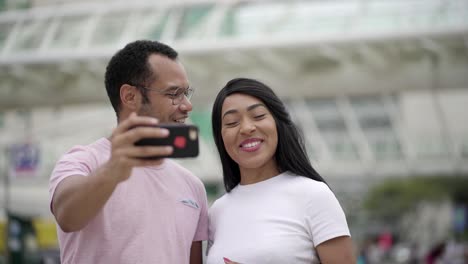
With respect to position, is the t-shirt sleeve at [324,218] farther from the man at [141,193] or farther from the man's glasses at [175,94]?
the man's glasses at [175,94]

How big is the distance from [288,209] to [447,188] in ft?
195

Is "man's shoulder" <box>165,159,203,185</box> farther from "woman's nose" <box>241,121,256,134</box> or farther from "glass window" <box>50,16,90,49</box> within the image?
"glass window" <box>50,16,90,49</box>

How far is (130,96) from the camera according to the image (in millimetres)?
3506

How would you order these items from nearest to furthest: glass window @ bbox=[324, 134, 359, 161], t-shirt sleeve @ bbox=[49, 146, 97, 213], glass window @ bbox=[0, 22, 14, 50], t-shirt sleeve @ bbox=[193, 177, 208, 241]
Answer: t-shirt sleeve @ bbox=[49, 146, 97, 213] → t-shirt sleeve @ bbox=[193, 177, 208, 241] → glass window @ bbox=[0, 22, 14, 50] → glass window @ bbox=[324, 134, 359, 161]

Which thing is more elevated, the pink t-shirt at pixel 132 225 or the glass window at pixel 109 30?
the glass window at pixel 109 30

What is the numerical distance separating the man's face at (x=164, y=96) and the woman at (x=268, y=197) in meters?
0.23

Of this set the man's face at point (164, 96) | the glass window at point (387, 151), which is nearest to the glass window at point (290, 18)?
the man's face at point (164, 96)

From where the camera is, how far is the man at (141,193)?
3.29 metres

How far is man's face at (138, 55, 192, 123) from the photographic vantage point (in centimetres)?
346

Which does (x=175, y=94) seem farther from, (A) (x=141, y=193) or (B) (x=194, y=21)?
(B) (x=194, y=21)

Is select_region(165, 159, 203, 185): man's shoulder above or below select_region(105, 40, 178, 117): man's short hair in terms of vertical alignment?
below

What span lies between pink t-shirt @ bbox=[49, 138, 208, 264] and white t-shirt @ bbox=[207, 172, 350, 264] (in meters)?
0.19

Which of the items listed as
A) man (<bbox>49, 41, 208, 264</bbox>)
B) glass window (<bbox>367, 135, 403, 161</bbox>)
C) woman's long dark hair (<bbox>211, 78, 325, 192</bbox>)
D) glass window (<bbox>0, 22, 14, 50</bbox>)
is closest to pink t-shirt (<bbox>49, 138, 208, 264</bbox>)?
man (<bbox>49, 41, 208, 264</bbox>)

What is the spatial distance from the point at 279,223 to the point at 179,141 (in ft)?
2.97
